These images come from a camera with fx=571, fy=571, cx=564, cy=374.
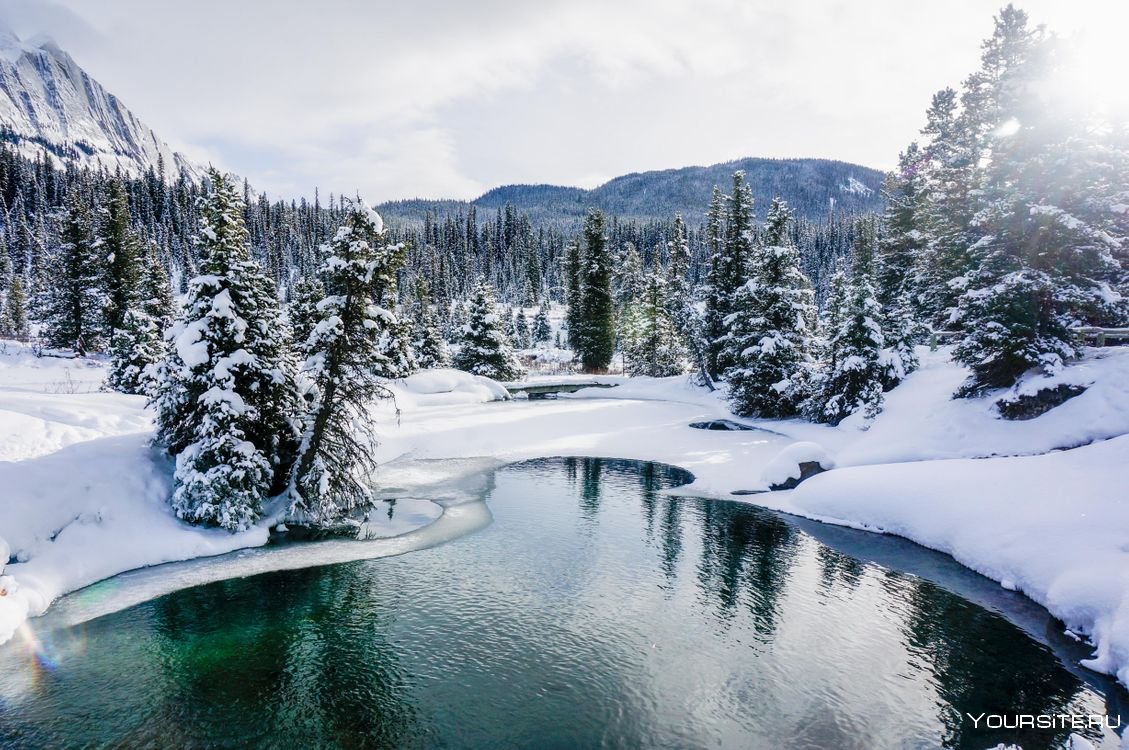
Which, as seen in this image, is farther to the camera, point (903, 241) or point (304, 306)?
point (304, 306)

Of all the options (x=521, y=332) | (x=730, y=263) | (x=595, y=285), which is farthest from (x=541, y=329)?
(x=730, y=263)

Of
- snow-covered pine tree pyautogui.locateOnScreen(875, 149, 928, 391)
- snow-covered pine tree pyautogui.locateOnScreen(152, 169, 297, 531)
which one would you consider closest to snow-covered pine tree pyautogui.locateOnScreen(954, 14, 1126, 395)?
snow-covered pine tree pyautogui.locateOnScreen(875, 149, 928, 391)

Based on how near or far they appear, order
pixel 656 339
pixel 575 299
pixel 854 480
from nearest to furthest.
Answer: pixel 854 480, pixel 656 339, pixel 575 299

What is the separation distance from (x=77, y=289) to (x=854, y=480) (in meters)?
59.2

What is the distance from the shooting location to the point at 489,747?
31.3 feet

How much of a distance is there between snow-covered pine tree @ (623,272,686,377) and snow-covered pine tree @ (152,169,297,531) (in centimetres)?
4334

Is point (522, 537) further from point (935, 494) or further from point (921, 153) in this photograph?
point (921, 153)

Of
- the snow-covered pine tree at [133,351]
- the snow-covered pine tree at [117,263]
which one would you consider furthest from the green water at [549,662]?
the snow-covered pine tree at [117,263]

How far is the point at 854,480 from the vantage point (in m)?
22.3

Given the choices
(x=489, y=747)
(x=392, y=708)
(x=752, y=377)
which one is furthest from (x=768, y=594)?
(x=752, y=377)

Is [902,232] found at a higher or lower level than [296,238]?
lower

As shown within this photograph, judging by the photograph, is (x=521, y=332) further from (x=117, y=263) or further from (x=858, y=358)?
(x=858, y=358)

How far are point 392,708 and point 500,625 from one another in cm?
339

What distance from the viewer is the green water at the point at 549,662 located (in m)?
9.96
